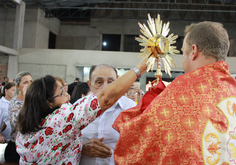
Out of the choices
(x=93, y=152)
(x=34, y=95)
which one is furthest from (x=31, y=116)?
(x=93, y=152)

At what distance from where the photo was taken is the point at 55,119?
152 cm

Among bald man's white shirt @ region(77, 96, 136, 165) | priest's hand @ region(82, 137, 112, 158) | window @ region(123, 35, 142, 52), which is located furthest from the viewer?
window @ region(123, 35, 142, 52)

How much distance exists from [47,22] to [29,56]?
368 centimetres

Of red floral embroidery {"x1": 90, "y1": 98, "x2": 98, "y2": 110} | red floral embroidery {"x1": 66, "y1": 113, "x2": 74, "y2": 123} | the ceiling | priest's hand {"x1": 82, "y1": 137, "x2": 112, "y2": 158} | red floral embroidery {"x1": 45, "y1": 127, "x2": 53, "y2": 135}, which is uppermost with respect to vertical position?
the ceiling

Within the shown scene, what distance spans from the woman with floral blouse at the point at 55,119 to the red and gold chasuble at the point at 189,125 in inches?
9.7

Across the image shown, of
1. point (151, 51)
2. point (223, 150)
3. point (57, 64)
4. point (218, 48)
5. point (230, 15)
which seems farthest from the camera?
point (230, 15)

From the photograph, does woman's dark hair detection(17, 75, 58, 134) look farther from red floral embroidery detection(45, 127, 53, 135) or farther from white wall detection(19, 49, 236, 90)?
white wall detection(19, 49, 236, 90)

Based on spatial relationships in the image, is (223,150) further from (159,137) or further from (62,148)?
(62,148)

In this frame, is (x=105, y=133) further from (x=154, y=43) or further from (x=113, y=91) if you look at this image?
(x=154, y=43)

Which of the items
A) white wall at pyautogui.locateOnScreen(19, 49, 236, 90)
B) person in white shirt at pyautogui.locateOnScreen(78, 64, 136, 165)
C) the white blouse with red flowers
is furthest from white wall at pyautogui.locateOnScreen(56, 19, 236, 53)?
the white blouse with red flowers

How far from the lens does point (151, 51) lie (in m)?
1.55

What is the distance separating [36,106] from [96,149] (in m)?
0.58

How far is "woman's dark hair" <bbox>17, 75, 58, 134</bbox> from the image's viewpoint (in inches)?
62.5

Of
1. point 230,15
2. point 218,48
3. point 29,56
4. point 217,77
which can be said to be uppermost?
point 230,15
